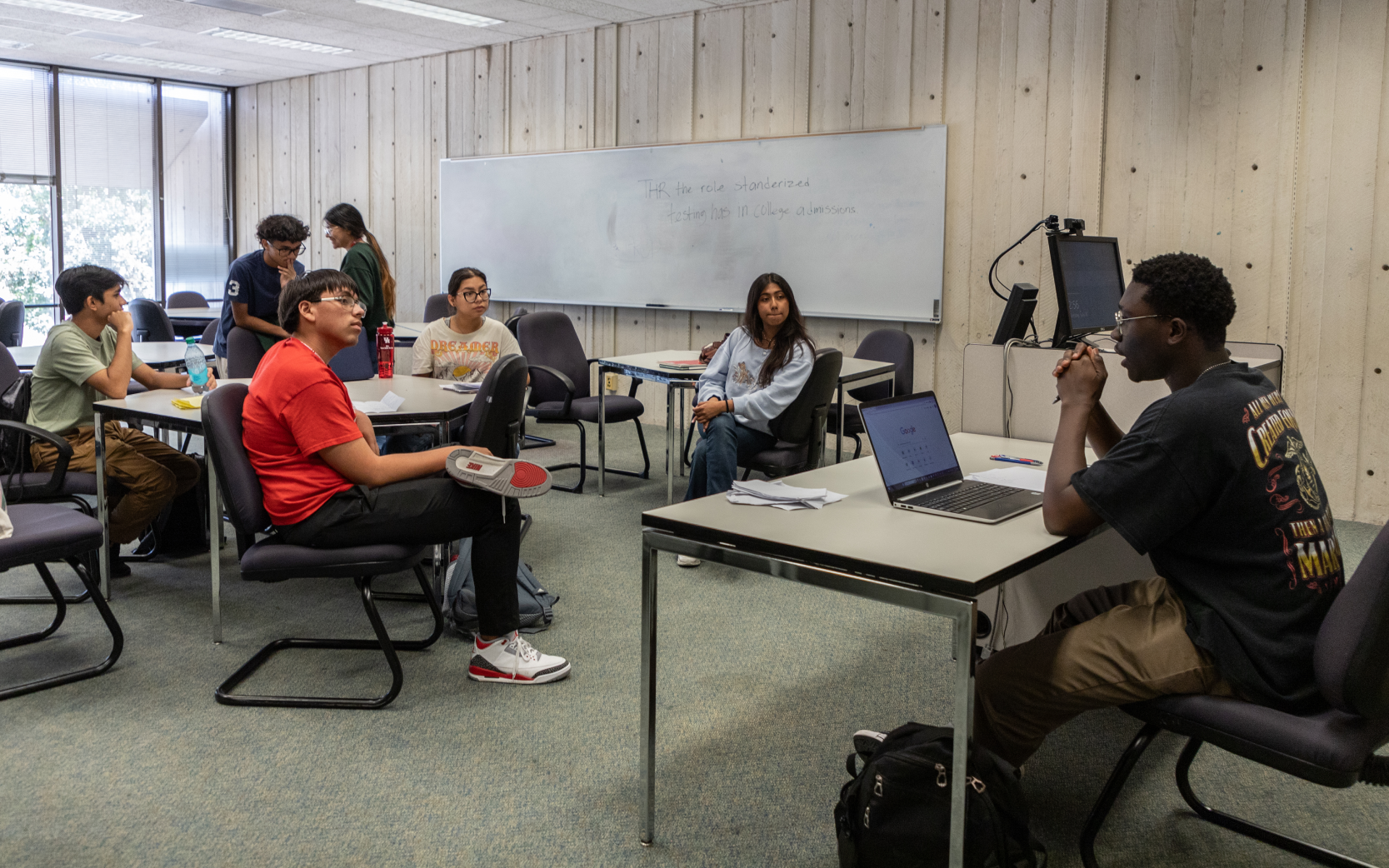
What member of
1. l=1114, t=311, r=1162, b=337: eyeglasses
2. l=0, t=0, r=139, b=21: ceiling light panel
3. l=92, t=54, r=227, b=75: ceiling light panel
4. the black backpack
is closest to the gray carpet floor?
the black backpack

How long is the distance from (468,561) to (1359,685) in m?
2.40

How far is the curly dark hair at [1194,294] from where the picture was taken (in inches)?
71.7

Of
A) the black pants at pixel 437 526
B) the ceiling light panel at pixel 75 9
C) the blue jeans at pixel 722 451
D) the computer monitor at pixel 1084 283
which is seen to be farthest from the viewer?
the ceiling light panel at pixel 75 9

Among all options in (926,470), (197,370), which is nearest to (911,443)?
(926,470)

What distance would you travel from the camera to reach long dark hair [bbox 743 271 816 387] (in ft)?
13.3

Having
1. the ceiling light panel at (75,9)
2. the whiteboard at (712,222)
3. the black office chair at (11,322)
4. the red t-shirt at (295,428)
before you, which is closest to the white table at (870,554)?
the red t-shirt at (295,428)

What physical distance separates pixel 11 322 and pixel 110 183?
3.20m

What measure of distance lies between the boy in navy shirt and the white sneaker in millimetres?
2228

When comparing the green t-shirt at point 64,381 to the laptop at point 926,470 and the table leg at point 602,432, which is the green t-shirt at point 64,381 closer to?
the table leg at point 602,432

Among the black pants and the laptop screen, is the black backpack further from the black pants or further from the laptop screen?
the black pants

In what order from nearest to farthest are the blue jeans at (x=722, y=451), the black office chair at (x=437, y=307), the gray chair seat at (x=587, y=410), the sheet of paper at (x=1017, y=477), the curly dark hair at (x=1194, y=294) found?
the curly dark hair at (x=1194, y=294) < the sheet of paper at (x=1017, y=477) < the blue jeans at (x=722, y=451) < the gray chair seat at (x=587, y=410) < the black office chair at (x=437, y=307)

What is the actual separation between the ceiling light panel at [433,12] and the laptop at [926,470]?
17.0 ft

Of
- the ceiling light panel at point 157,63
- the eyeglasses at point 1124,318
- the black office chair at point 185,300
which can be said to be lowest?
the eyeglasses at point 1124,318

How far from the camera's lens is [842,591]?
1692mm
